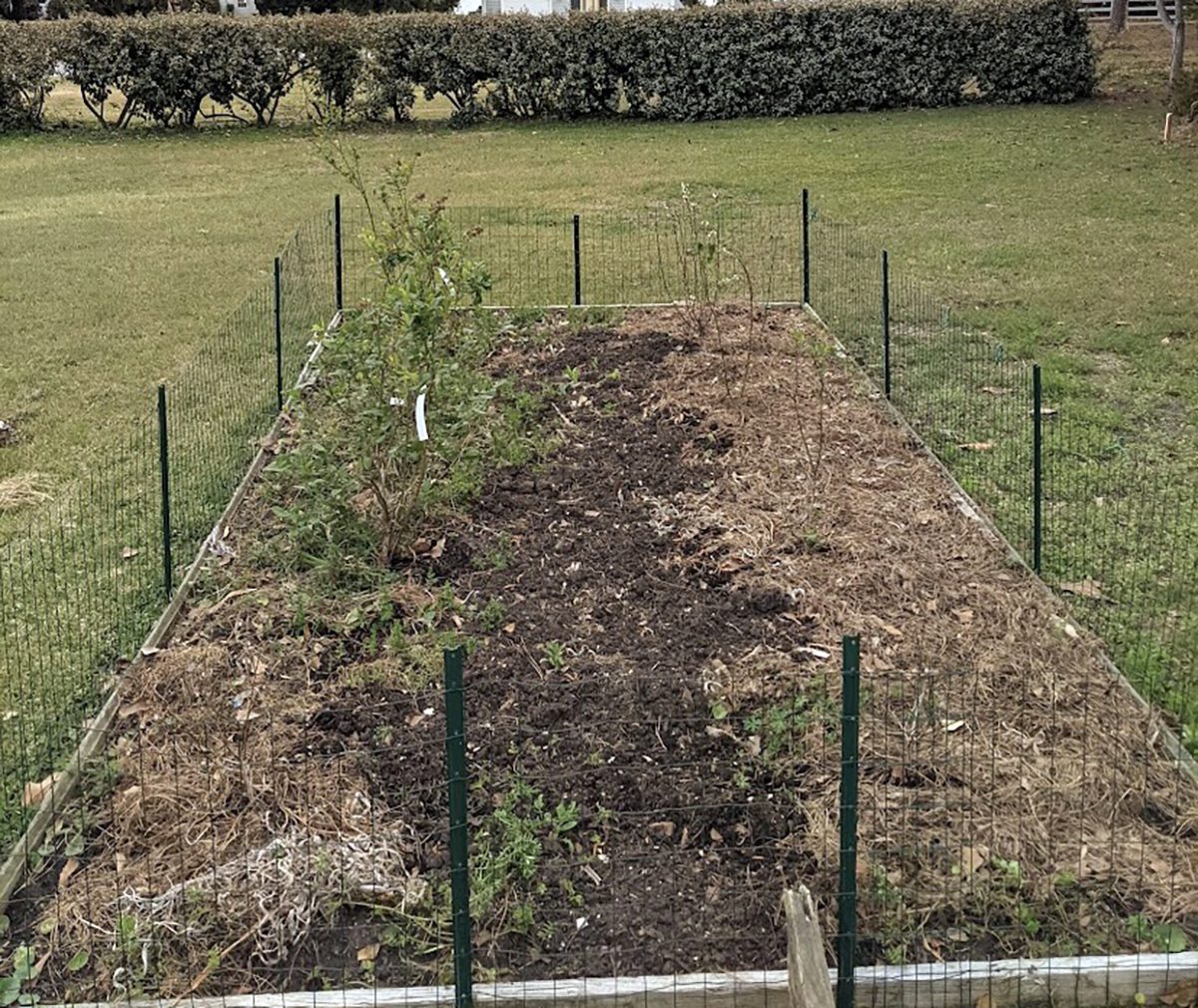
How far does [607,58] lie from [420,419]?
15.8 meters

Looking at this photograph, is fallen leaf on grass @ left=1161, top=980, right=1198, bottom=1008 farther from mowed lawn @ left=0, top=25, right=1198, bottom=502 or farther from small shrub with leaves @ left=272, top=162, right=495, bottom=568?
mowed lawn @ left=0, top=25, right=1198, bottom=502

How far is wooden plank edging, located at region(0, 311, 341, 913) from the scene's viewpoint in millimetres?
3752

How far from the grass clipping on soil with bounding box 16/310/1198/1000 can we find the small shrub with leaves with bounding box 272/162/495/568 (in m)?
0.24

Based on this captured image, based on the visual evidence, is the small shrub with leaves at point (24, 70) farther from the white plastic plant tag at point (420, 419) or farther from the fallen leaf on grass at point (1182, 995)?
the fallen leaf on grass at point (1182, 995)

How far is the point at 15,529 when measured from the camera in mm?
6160

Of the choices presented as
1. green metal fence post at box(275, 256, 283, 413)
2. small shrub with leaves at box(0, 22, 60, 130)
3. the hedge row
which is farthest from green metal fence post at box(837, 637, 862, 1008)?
small shrub with leaves at box(0, 22, 60, 130)

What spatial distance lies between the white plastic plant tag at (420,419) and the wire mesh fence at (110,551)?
0.97 m

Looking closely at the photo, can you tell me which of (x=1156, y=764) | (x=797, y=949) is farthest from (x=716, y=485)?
(x=797, y=949)

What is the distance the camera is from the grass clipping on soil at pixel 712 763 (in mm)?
3475

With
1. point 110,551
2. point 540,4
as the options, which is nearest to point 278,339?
point 110,551

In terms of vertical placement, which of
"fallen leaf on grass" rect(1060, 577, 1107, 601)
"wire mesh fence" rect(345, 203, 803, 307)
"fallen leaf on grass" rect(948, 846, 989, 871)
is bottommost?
"fallen leaf on grass" rect(948, 846, 989, 871)

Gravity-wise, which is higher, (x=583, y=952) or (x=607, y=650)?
(x=607, y=650)

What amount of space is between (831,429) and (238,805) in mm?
4045

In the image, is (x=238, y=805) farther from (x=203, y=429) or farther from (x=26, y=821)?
(x=203, y=429)
